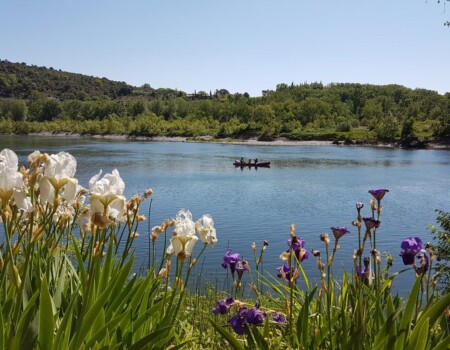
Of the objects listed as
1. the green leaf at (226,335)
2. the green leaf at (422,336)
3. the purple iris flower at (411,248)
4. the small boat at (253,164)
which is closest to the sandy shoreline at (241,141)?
the small boat at (253,164)

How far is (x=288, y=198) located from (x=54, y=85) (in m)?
152

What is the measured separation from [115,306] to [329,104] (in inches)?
4282

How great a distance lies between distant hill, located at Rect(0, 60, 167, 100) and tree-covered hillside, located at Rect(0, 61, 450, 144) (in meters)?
0.32

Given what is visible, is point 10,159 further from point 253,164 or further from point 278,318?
point 253,164

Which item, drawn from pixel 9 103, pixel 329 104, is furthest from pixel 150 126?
pixel 9 103

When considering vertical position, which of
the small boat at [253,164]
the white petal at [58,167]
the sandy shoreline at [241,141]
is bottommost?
the small boat at [253,164]

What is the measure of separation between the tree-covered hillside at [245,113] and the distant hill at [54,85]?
1.05 feet

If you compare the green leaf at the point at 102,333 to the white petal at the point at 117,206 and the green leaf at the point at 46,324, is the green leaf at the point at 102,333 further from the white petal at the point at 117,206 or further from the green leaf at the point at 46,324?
the white petal at the point at 117,206

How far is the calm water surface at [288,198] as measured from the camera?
14148mm

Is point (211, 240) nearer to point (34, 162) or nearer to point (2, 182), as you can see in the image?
point (34, 162)

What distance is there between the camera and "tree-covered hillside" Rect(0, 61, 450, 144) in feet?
268

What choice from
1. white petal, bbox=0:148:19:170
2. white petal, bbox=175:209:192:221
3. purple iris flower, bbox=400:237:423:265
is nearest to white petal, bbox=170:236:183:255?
white petal, bbox=175:209:192:221

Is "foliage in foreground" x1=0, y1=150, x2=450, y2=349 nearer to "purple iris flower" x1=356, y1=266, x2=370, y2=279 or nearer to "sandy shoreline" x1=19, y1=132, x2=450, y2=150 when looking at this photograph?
"purple iris flower" x1=356, y1=266, x2=370, y2=279

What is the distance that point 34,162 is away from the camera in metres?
2.13
